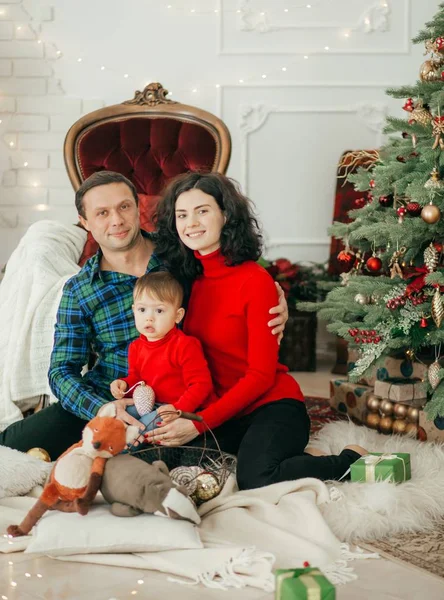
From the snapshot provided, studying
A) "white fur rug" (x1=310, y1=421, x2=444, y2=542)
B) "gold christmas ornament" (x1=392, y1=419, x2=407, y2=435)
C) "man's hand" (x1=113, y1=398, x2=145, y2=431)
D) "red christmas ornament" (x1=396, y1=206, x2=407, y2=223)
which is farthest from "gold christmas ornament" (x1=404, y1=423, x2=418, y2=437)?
"man's hand" (x1=113, y1=398, x2=145, y2=431)

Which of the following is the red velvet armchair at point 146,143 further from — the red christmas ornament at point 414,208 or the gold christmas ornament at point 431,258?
the gold christmas ornament at point 431,258

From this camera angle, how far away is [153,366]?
2.17 metres

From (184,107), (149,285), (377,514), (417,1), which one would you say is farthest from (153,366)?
(417,1)

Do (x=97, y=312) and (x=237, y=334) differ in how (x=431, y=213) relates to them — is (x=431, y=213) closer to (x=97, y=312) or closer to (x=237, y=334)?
(x=237, y=334)

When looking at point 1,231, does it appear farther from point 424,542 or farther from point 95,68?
point 424,542

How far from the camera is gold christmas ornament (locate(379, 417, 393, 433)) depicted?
2800 mm

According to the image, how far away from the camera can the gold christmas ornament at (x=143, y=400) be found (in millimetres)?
2115

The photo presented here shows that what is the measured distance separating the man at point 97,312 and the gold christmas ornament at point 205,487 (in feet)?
1.45

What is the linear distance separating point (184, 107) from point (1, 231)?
55.2 inches

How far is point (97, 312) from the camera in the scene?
7.73 ft

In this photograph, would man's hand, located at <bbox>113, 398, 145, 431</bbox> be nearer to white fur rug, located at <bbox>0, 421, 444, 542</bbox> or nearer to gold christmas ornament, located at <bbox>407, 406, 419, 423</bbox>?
white fur rug, located at <bbox>0, 421, 444, 542</bbox>

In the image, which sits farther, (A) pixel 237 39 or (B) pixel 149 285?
(A) pixel 237 39

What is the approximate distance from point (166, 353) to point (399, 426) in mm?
998

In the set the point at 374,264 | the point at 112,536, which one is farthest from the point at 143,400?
the point at 374,264
